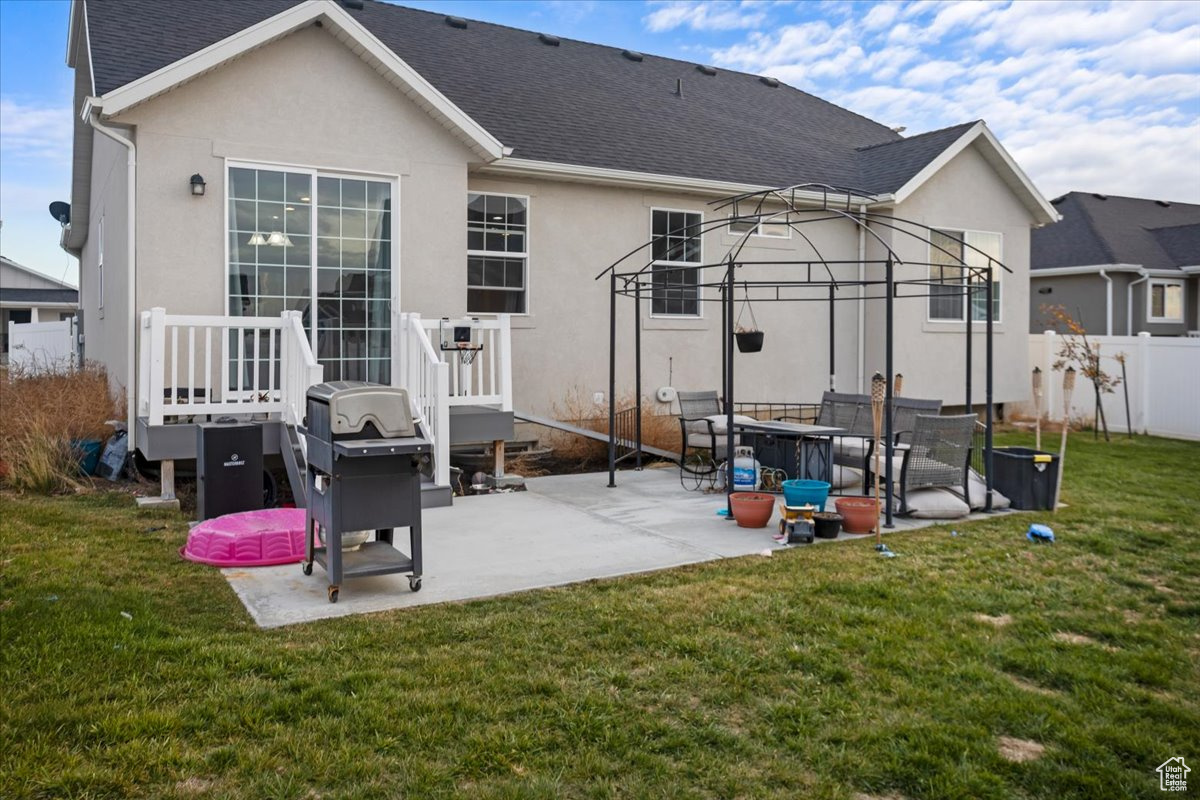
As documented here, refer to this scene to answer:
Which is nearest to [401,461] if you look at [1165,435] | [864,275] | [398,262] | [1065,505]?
[398,262]

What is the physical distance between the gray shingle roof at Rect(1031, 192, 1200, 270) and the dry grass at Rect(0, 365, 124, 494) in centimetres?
2292

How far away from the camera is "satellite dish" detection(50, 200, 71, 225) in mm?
16844

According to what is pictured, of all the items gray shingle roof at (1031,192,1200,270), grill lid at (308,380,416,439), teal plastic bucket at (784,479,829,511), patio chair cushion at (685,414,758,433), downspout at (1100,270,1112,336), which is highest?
gray shingle roof at (1031,192,1200,270)

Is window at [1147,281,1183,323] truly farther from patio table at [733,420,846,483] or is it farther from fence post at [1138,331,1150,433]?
patio table at [733,420,846,483]

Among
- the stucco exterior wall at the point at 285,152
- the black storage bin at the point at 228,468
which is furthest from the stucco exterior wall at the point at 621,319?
the black storage bin at the point at 228,468

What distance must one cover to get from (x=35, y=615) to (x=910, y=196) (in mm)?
13209

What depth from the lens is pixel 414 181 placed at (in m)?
9.99

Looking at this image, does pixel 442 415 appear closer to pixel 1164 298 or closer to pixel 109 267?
pixel 109 267

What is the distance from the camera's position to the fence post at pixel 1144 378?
15383 mm

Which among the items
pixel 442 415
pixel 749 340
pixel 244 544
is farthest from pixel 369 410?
pixel 749 340

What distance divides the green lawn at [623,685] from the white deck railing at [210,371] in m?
1.79

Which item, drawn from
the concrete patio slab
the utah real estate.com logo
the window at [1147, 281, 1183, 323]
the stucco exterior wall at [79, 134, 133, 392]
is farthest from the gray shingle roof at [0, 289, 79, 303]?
the utah real estate.com logo

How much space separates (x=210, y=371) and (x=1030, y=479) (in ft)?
25.5

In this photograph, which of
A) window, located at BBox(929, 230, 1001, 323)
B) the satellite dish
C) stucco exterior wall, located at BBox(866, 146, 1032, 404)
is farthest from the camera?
the satellite dish
